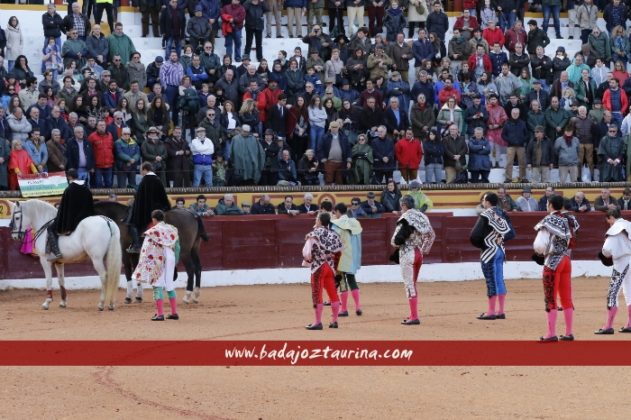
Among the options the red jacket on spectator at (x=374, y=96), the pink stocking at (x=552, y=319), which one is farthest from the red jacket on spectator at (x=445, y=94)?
the pink stocking at (x=552, y=319)

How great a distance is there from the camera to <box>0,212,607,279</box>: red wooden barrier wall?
23500 millimetres

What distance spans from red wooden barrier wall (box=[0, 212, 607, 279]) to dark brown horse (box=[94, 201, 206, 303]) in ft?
10.5

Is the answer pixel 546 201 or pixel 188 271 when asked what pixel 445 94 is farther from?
pixel 188 271

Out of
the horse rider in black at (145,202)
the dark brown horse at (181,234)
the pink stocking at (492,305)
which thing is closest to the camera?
the pink stocking at (492,305)

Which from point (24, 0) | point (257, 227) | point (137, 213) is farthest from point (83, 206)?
point (24, 0)

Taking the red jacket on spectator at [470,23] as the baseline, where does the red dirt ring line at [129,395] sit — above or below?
below

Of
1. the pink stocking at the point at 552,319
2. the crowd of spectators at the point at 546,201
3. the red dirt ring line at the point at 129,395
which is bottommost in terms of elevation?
the red dirt ring line at the point at 129,395

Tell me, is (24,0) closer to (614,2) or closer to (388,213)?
(388,213)

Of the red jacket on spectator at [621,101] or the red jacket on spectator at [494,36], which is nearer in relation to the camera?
the red jacket on spectator at [621,101]

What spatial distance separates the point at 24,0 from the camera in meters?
28.1

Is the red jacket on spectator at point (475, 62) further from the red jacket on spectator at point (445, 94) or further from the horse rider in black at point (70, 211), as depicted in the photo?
the horse rider in black at point (70, 211)

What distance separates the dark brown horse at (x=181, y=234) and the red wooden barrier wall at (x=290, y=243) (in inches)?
126

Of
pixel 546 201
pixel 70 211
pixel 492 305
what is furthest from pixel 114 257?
pixel 546 201

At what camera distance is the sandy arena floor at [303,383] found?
12.0m
